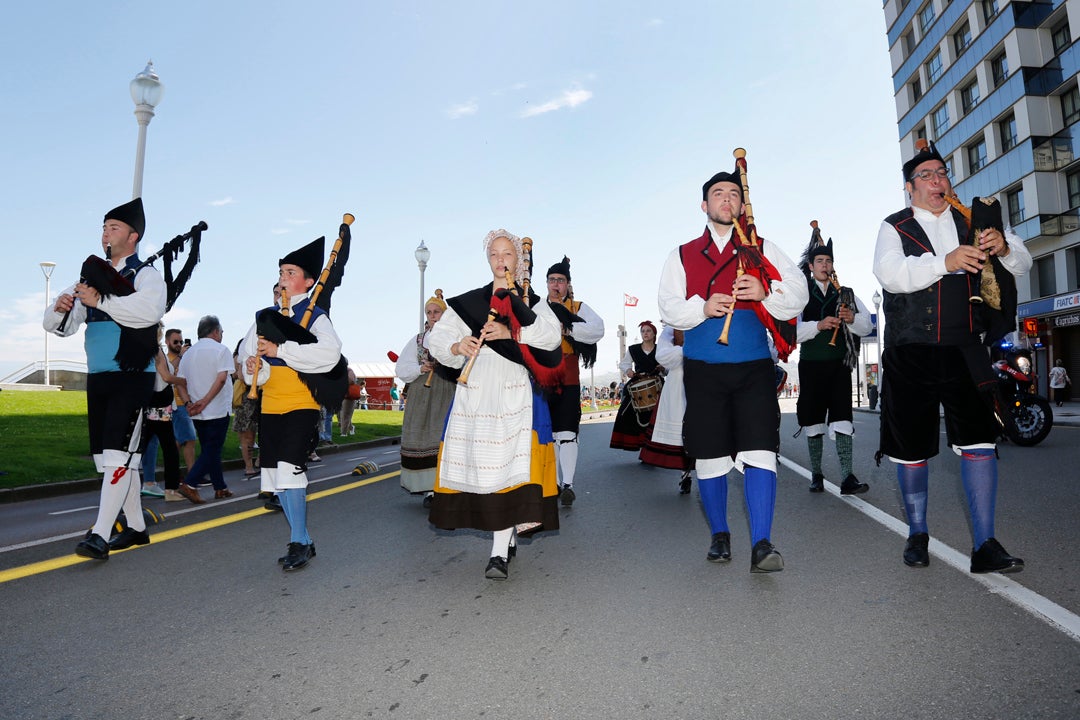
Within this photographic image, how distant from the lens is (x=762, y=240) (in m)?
4.21

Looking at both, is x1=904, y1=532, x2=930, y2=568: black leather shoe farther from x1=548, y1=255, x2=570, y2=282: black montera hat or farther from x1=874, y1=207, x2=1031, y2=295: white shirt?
x1=548, y1=255, x2=570, y2=282: black montera hat

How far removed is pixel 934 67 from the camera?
3672 centimetres

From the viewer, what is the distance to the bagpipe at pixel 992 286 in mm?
3601

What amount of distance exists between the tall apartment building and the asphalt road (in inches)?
1027

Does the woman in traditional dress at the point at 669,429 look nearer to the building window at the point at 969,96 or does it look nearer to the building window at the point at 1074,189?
the building window at the point at 1074,189

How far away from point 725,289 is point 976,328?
128cm

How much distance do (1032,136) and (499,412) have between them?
106 feet

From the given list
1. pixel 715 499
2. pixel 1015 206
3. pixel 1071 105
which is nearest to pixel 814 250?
pixel 715 499

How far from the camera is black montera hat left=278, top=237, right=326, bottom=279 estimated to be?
480 cm

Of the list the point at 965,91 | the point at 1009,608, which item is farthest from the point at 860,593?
the point at 965,91

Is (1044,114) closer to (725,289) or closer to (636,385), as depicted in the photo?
(636,385)

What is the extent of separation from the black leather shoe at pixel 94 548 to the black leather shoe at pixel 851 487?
5644mm

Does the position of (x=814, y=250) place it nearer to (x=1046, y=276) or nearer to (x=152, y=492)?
(x=152, y=492)

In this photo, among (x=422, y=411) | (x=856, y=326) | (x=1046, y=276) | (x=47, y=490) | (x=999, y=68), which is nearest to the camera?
(x=856, y=326)
